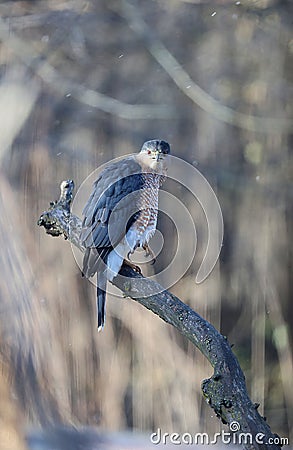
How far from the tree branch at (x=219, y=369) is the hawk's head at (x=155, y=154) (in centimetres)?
43

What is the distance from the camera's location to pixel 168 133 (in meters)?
3.12

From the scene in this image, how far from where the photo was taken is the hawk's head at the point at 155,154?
6.11 feet

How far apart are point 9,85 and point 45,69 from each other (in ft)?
0.71

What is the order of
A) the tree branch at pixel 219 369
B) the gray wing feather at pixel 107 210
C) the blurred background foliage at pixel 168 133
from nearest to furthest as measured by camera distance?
the tree branch at pixel 219 369 < the gray wing feather at pixel 107 210 < the blurred background foliage at pixel 168 133

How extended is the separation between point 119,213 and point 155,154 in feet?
0.66

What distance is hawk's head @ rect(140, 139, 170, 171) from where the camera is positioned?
73.4 inches

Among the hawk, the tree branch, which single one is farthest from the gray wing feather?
the tree branch

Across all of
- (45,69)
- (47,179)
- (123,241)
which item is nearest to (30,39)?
(45,69)
